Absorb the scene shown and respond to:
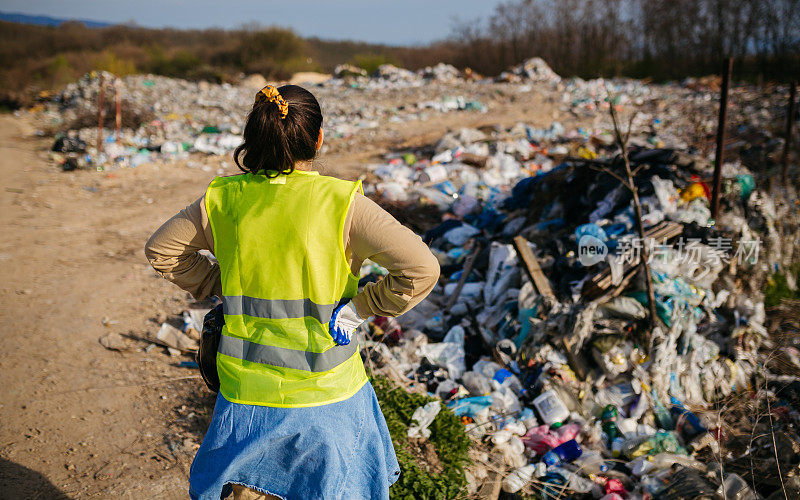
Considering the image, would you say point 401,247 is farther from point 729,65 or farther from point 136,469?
point 729,65

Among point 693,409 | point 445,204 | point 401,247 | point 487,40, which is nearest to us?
point 401,247

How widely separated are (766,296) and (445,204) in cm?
315

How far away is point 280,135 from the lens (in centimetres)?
108

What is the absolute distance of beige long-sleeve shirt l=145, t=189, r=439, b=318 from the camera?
42.0 inches

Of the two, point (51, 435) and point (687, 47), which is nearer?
point (51, 435)

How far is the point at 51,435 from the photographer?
2.43 m

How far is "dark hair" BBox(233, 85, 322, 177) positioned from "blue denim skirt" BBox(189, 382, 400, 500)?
0.54 metres

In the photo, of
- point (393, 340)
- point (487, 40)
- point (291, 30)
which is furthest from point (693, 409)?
point (291, 30)

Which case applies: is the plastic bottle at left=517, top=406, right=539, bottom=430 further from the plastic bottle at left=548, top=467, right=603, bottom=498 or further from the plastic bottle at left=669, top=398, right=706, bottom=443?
the plastic bottle at left=669, top=398, right=706, bottom=443

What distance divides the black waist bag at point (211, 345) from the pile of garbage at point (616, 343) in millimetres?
1494

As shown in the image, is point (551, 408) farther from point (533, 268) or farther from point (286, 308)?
point (286, 308)

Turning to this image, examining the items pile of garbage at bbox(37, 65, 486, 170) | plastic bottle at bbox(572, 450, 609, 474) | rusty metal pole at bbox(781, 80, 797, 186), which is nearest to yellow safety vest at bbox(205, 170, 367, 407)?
plastic bottle at bbox(572, 450, 609, 474)

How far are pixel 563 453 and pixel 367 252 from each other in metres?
2.31

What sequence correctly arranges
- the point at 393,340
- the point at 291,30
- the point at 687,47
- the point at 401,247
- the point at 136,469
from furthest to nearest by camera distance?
the point at 291,30 < the point at 687,47 < the point at 393,340 < the point at 136,469 < the point at 401,247
